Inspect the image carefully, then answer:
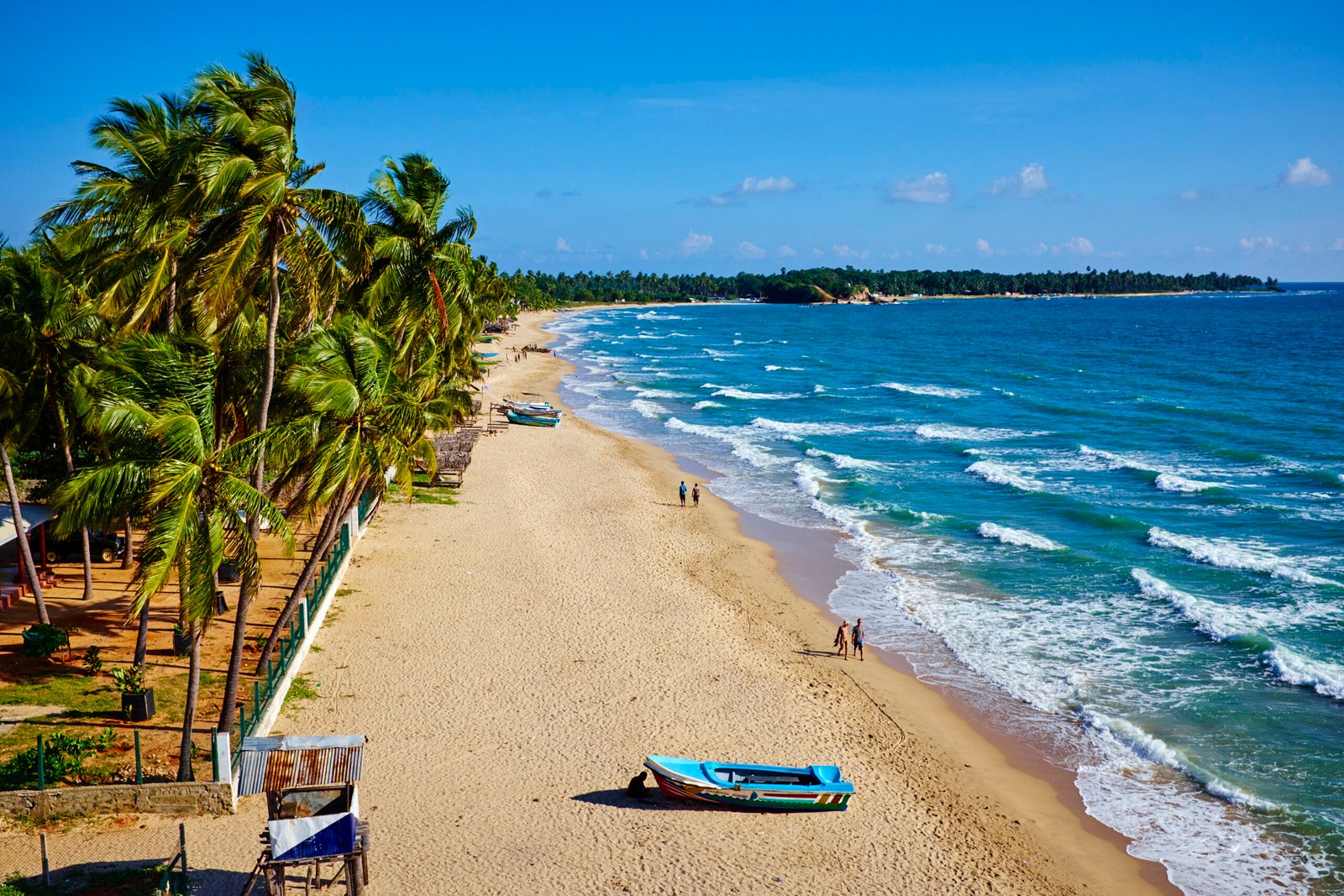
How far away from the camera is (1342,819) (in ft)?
55.0

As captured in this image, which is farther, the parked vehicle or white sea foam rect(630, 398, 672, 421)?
white sea foam rect(630, 398, 672, 421)

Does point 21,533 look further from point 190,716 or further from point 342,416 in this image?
point 342,416

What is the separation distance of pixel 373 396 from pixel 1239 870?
1562cm

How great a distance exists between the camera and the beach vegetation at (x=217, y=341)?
13.0 metres

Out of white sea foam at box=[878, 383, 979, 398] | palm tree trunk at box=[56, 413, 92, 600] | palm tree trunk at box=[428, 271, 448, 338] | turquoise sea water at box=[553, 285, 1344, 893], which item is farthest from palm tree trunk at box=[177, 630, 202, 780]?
white sea foam at box=[878, 383, 979, 398]

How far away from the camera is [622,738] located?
18109 millimetres

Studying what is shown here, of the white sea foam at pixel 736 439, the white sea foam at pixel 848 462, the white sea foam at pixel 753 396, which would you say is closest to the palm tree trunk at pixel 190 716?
the white sea foam at pixel 736 439

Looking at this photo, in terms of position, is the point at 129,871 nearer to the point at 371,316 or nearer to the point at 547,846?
the point at 547,846

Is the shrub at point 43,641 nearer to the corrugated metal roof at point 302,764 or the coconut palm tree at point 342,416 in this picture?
the coconut palm tree at point 342,416

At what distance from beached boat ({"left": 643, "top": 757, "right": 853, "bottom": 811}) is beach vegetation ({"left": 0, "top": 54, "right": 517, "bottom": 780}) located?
21.3 ft

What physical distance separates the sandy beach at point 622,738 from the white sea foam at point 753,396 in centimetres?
3896

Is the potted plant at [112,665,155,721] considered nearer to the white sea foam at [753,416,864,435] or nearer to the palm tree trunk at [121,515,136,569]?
the palm tree trunk at [121,515,136,569]

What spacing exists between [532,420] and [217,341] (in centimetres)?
3538

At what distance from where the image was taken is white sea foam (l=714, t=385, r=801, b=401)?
69.1 meters
